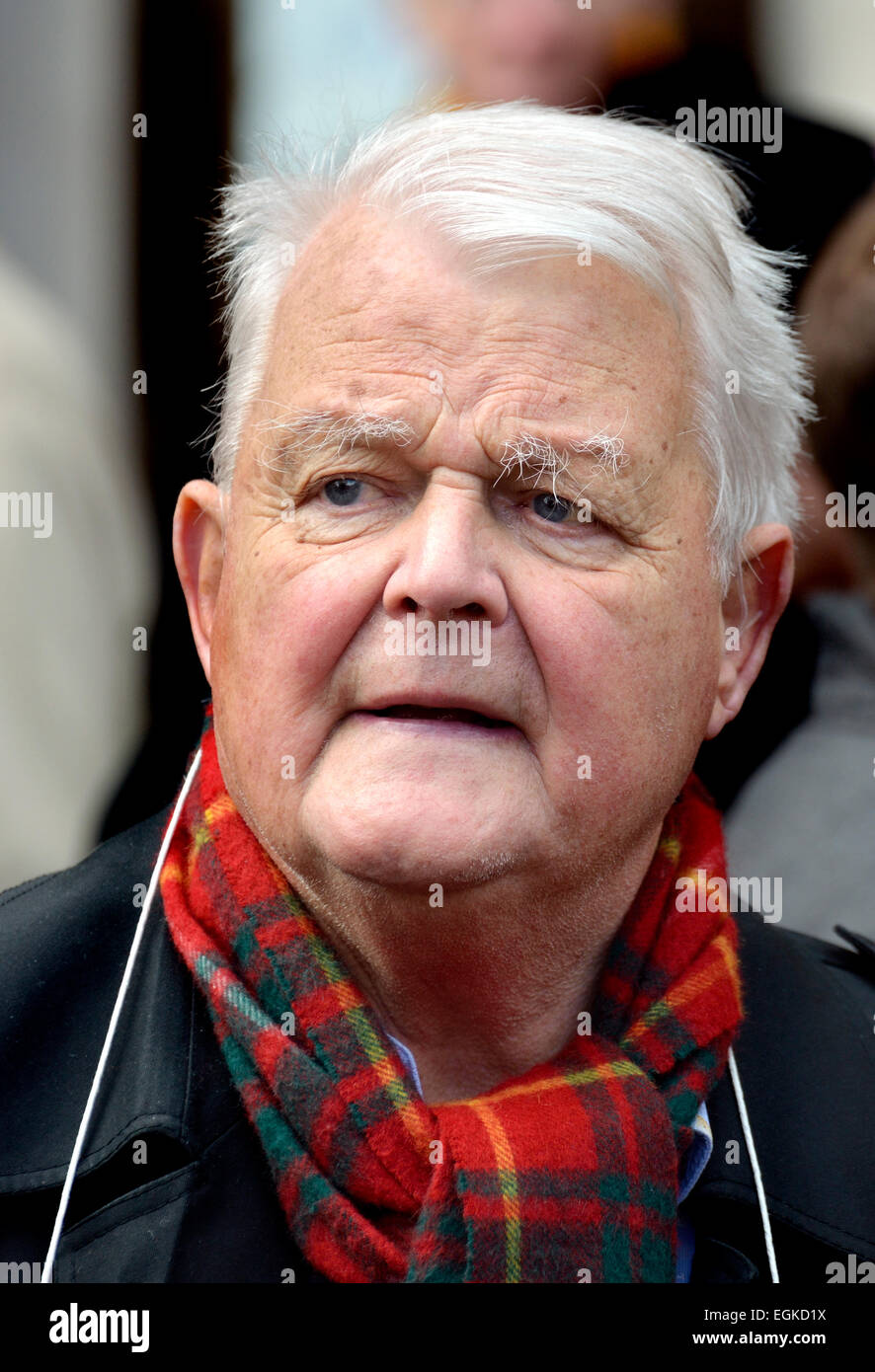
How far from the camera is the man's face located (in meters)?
1.64

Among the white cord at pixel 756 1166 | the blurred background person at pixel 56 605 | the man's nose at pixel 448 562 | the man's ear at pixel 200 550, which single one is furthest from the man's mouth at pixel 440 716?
the blurred background person at pixel 56 605

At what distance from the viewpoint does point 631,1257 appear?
1722 millimetres

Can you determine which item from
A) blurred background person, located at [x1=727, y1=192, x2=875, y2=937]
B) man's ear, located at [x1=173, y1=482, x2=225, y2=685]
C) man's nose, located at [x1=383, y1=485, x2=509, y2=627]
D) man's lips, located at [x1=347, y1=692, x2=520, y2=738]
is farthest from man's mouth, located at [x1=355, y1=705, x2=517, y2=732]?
blurred background person, located at [x1=727, y1=192, x2=875, y2=937]

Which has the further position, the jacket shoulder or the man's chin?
the jacket shoulder

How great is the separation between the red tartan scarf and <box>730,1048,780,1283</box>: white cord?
9 centimetres

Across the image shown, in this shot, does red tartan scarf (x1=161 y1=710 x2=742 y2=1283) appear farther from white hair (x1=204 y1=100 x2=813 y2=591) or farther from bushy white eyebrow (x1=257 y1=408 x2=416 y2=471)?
white hair (x1=204 y1=100 x2=813 y2=591)

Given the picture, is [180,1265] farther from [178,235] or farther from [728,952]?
[178,235]

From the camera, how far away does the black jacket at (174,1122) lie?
1.68m

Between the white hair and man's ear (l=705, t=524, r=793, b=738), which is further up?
the white hair

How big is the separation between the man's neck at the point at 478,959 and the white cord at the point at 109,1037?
0.22 metres

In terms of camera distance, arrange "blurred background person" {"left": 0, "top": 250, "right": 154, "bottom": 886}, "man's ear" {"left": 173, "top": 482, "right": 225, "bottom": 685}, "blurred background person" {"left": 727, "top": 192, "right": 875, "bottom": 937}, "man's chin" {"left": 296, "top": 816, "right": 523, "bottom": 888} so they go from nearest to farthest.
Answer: "man's chin" {"left": 296, "top": 816, "right": 523, "bottom": 888} → "man's ear" {"left": 173, "top": 482, "right": 225, "bottom": 685} → "blurred background person" {"left": 0, "top": 250, "right": 154, "bottom": 886} → "blurred background person" {"left": 727, "top": 192, "right": 875, "bottom": 937}

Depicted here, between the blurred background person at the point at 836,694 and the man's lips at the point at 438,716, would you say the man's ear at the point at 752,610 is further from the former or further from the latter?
the blurred background person at the point at 836,694

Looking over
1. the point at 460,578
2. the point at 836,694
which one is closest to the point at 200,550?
the point at 460,578

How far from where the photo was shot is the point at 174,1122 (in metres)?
1.69
